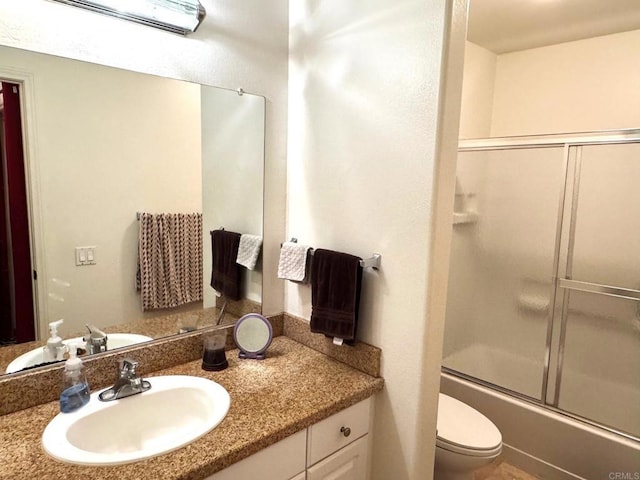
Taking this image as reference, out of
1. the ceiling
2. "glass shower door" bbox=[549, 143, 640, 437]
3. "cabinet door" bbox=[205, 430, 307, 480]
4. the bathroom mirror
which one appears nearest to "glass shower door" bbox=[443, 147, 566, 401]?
"glass shower door" bbox=[549, 143, 640, 437]

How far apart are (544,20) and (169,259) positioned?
8.38ft

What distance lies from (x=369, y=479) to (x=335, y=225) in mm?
987

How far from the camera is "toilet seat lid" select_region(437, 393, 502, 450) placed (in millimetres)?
1698

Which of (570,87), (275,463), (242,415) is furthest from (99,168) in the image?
(570,87)

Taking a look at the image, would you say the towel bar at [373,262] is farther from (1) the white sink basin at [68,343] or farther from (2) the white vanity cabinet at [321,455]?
(1) the white sink basin at [68,343]

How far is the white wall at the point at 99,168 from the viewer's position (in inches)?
46.4

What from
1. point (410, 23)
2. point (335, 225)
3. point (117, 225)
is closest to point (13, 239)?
point (117, 225)

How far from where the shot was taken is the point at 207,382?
4.33ft

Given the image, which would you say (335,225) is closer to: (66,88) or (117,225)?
(117,225)

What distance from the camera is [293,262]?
1636 mm

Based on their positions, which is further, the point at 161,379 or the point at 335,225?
the point at 335,225

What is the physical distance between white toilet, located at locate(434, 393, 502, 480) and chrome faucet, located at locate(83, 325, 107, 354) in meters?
1.41

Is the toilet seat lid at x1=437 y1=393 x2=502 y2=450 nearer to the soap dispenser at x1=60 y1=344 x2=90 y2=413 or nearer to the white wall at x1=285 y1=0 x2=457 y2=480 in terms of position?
the white wall at x1=285 y1=0 x2=457 y2=480

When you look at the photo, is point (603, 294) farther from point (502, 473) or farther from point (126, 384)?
point (126, 384)
